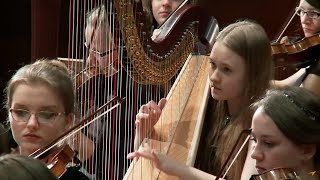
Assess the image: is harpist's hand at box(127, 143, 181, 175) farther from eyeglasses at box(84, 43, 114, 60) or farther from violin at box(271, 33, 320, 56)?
violin at box(271, 33, 320, 56)

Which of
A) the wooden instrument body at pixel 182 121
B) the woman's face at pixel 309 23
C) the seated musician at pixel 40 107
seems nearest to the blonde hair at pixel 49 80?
the seated musician at pixel 40 107

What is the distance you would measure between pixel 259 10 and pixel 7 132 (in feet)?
5.62

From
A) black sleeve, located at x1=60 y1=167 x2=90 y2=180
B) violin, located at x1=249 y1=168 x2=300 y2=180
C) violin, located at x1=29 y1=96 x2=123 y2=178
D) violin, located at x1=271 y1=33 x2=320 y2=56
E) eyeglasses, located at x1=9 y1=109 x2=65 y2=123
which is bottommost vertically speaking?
black sleeve, located at x1=60 y1=167 x2=90 y2=180

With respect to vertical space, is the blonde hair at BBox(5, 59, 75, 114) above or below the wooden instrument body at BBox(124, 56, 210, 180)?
above

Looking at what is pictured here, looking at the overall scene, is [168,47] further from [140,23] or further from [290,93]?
[290,93]

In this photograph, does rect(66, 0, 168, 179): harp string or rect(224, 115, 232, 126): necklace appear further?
rect(224, 115, 232, 126): necklace

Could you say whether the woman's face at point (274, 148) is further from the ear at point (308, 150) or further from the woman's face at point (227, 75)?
the woman's face at point (227, 75)

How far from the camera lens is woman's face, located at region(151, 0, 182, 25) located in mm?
2766

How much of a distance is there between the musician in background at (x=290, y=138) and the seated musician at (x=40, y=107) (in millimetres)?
417

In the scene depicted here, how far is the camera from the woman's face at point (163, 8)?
277cm

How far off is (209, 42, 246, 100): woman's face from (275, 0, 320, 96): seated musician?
0.70 feet

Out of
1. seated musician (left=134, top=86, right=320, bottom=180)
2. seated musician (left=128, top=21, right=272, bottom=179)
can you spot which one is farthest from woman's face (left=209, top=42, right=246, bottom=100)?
seated musician (left=134, top=86, right=320, bottom=180)

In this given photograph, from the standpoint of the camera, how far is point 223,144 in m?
2.04

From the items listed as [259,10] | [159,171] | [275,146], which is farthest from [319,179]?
[259,10]
